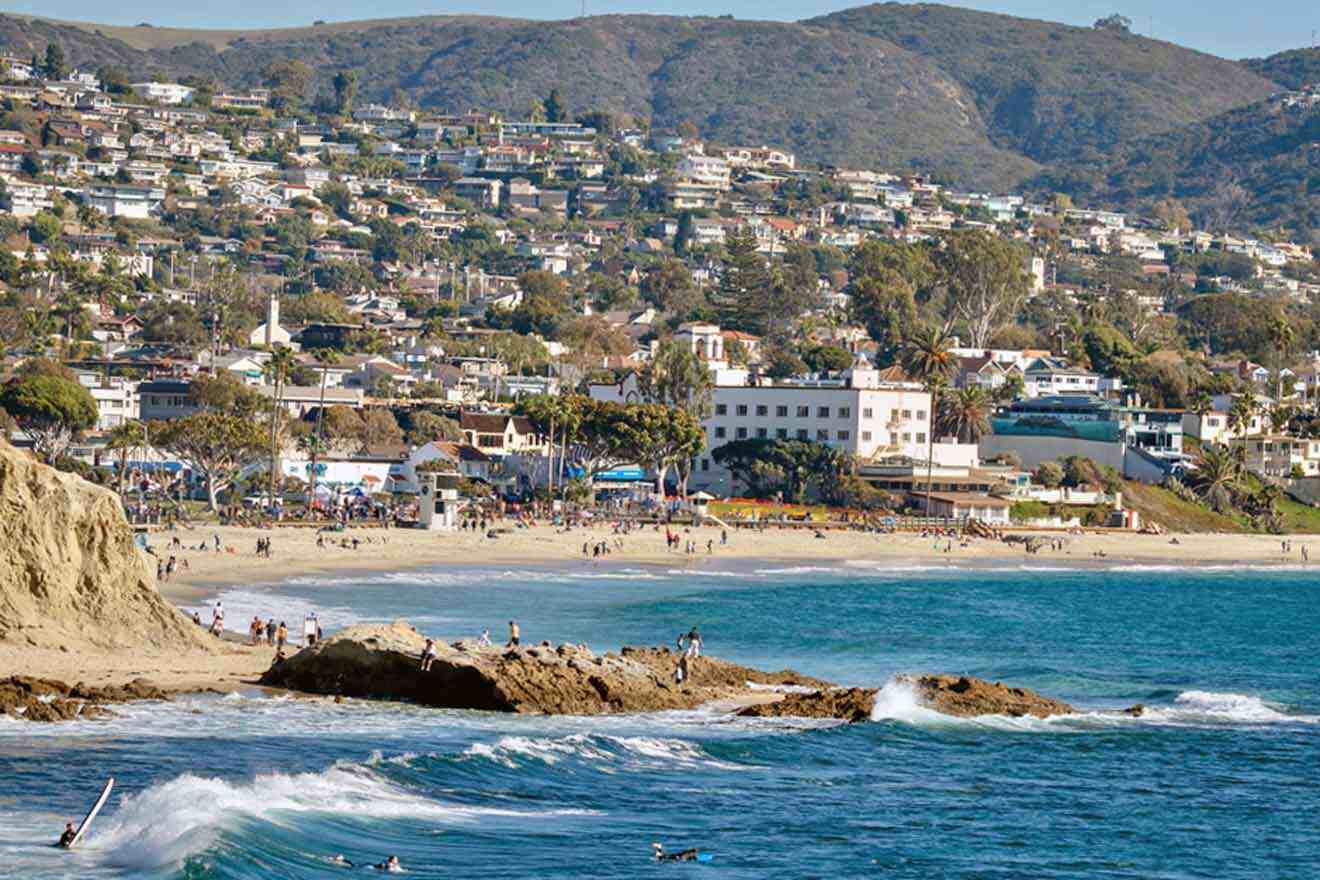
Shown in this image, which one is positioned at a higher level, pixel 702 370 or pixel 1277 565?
pixel 702 370

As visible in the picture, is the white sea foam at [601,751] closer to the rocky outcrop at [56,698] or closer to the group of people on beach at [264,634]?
the rocky outcrop at [56,698]

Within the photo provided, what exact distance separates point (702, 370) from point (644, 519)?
1955cm

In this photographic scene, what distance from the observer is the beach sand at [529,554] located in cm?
4134

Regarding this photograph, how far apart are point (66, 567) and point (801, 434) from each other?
248 ft

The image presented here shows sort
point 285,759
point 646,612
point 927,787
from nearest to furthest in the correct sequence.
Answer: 1. point 285,759
2. point 927,787
3. point 646,612

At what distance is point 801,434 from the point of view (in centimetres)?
11194

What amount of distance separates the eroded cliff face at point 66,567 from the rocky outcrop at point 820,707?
35.7 feet

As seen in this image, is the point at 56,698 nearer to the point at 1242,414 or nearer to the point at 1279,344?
the point at 1242,414

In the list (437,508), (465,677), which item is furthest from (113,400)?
(465,677)

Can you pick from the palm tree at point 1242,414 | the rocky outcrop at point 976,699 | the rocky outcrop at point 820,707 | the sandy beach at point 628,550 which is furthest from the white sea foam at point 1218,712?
the palm tree at point 1242,414

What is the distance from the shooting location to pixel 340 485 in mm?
99562

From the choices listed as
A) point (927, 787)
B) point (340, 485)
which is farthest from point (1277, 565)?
point (927, 787)

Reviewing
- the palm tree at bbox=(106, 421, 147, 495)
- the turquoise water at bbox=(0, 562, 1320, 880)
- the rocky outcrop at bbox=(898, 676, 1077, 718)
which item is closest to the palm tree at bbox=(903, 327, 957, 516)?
the palm tree at bbox=(106, 421, 147, 495)

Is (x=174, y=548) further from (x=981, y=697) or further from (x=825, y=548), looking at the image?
(x=981, y=697)
